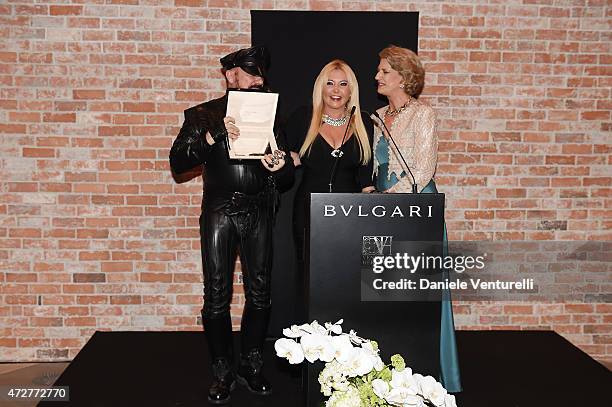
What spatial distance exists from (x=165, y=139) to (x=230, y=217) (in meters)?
1.33

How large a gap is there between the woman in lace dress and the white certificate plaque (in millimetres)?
673

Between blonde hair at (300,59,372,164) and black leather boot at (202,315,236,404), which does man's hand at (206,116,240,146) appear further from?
black leather boot at (202,315,236,404)

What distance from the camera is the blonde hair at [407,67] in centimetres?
343

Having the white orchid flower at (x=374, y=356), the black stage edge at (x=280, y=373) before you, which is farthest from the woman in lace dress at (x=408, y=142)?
the white orchid flower at (x=374, y=356)

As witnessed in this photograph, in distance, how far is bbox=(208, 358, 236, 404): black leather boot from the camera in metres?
3.29

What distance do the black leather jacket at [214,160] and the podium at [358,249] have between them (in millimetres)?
516

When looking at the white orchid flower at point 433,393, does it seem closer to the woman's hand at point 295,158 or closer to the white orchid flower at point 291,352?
the white orchid flower at point 291,352

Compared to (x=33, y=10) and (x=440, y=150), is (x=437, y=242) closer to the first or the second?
(x=440, y=150)

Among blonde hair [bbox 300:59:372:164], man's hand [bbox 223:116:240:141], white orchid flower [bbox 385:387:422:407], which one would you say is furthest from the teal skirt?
white orchid flower [bbox 385:387:422:407]

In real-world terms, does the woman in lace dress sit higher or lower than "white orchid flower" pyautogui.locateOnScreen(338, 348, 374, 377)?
higher

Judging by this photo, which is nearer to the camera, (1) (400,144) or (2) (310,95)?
(1) (400,144)

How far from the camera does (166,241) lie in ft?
14.5

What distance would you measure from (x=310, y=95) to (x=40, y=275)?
2.33m

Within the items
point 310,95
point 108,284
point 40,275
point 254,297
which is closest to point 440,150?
point 310,95
